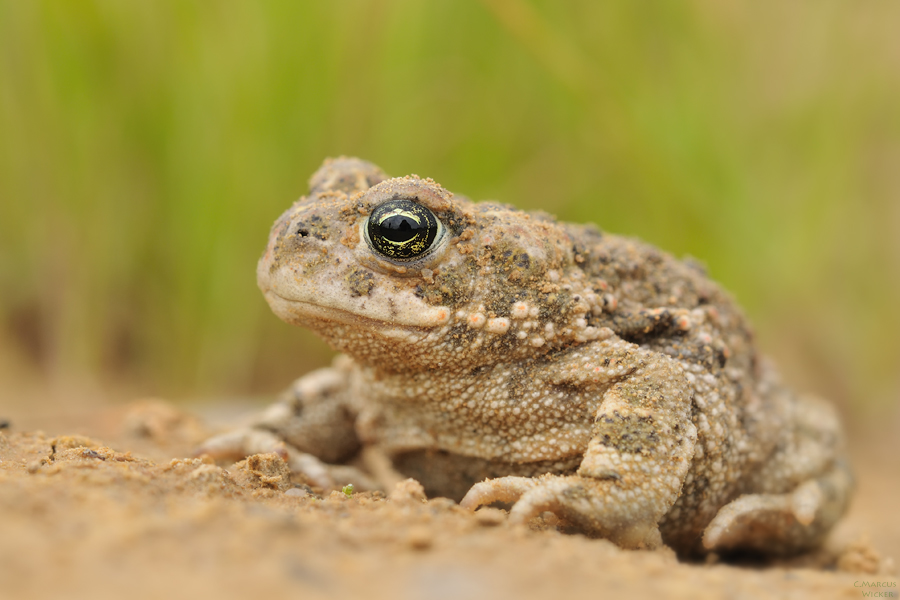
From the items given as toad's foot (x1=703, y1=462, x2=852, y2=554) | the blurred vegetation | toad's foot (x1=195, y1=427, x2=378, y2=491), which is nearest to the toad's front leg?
toad's foot (x1=703, y1=462, x2=852, y2=554)

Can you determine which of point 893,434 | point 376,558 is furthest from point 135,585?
point 893,434

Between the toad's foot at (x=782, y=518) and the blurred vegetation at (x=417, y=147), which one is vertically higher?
the blurred vegetation at (x=417, y=147)

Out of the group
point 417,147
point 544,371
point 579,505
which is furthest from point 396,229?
point 417,147

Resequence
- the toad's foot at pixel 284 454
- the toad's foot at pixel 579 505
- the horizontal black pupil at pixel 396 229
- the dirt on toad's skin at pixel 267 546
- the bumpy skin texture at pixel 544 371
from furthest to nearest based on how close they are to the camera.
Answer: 1. the toad's foot at pixel 284 454
2. the horizontal black pupil at pixel 396 229
3. the bumpy skin texture at pixel 544 371
4. the toad's foot at pixel 579 505
5. the dirt on toad's skin at pixel 267 546

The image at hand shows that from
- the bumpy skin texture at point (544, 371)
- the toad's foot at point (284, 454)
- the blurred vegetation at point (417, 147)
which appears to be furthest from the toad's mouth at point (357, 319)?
the blurred vegetation at point (417, 147)

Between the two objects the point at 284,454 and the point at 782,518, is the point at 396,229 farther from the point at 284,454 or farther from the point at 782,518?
the point at 782,518

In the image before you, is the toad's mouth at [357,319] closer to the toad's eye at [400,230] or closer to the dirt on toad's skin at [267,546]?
the toad's eye at [400,230]

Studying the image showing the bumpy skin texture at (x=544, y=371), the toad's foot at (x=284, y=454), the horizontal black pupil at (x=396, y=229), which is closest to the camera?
the bumpy skin texture at (x=544, y=371)
